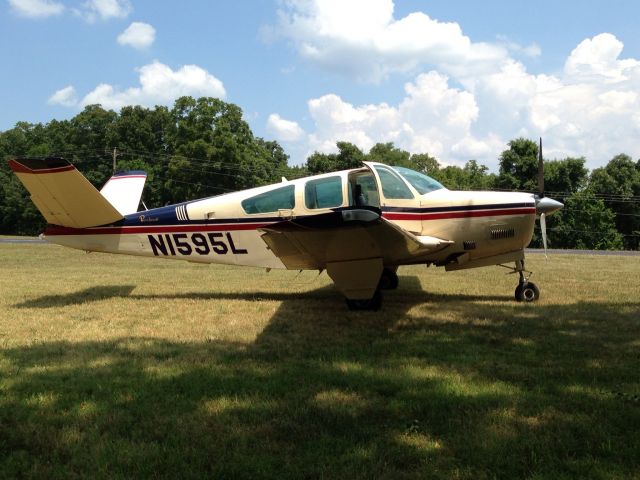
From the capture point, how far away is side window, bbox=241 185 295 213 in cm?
775

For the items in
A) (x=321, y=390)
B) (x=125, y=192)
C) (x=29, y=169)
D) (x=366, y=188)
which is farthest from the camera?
(x=125, y=192)

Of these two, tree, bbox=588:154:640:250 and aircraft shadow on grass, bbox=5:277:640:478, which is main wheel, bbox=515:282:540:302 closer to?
aircraft shadow on grass, bbox=5:277:640:478

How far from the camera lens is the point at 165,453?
271 cm

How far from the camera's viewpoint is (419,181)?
768 centimetres

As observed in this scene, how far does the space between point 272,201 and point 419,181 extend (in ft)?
8.21

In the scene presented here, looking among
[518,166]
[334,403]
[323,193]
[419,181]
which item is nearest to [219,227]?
[323,193]

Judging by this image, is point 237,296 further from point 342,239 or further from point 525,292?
point 525,292

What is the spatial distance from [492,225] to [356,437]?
5172mm

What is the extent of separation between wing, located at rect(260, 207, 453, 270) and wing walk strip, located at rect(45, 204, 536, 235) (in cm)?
63

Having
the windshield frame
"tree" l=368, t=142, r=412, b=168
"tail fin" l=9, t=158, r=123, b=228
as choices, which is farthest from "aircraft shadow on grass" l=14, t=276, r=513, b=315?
"tree" l=368, t=142, r=412, b=168

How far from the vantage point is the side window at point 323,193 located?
7.43 m

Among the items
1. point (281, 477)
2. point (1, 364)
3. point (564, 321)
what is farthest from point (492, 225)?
point (1, 364)

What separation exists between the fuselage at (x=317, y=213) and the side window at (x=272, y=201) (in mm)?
17

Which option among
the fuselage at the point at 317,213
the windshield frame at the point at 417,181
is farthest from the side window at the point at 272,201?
the windshield frame at the point at 417,181
